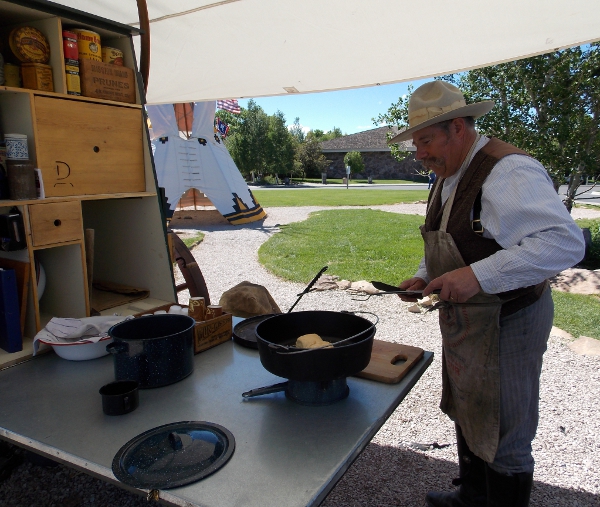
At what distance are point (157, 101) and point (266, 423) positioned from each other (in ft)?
11.2

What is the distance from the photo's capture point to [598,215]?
45.1 feet

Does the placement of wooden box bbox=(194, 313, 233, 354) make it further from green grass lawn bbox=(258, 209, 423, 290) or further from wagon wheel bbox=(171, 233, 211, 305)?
green grass lawn bbox=(258, 209, 423, 290)

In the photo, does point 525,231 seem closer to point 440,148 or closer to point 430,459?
point 440,148

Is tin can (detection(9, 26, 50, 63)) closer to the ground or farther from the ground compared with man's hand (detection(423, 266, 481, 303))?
farther from the ground

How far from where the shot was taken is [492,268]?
158 cm

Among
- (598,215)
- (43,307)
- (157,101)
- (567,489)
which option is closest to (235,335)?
(43,307)

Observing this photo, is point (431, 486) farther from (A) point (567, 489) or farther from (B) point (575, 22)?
(B) point (575, 22)

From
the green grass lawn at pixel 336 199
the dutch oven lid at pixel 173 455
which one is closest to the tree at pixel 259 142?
the green grass lawn at pixel 336 199

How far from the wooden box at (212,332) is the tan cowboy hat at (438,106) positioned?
3.73ft

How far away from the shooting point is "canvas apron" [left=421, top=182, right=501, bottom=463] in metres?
1.76


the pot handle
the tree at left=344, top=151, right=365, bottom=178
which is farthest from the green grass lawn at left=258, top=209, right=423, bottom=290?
the tree at left=344, top=151, right=365, bottom=178

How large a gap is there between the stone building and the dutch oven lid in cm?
4297

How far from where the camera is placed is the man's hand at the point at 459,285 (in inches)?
63.1

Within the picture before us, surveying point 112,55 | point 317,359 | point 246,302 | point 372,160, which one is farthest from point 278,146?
point 317,359
